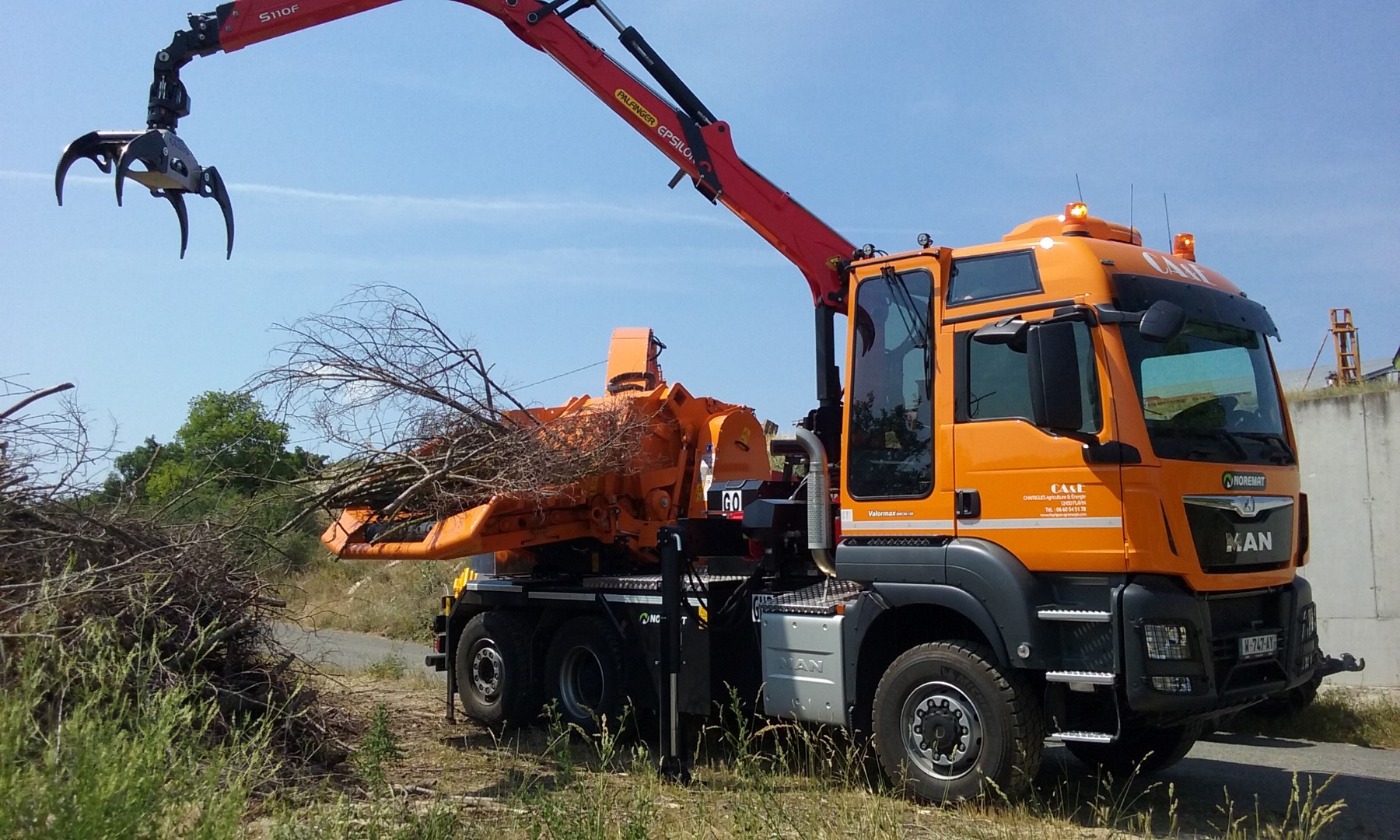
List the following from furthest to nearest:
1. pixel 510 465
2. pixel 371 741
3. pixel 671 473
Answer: pixel 671 473, pixel 510 465, pixel 371 741

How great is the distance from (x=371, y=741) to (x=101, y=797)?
197 centimetres

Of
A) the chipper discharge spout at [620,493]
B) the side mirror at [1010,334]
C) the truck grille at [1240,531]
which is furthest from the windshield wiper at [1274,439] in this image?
the chipper discharge spout at [620,493]

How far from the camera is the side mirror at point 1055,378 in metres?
5.79

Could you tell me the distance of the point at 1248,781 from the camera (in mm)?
7516

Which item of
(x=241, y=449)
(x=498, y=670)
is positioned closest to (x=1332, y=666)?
(x=498, y=670)

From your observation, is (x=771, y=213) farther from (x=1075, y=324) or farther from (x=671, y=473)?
(x=1075, y=324)

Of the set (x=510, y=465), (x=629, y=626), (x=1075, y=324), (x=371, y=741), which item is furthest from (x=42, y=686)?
(x=1075, y=324)

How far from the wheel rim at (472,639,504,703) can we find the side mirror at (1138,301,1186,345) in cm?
586

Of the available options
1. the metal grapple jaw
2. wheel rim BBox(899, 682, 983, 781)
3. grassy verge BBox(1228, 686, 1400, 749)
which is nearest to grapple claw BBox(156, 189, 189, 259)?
the metal grapple jaw

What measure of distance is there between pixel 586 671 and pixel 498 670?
86cm

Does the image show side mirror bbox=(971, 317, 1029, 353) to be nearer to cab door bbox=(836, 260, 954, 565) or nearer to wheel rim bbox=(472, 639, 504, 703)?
cab door bbox=(836, 260, 954, 565)

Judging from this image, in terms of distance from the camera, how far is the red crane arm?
8.76 metres

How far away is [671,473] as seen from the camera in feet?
31.3

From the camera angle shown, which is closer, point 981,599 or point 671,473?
point 981,599
